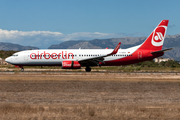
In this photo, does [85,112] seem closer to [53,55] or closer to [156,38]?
[53,55]

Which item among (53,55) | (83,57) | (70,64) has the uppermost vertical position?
(53,55)

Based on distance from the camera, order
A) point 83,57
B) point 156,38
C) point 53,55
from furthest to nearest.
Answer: point 156,38, point 83,57, point 53,55

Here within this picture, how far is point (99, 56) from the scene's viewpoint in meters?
38.9

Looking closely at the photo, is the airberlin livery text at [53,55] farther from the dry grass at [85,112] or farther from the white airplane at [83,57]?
the dry grass at [85,112]

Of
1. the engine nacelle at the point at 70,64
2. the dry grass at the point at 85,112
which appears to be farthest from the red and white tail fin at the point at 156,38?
the dry grass at the point at 85,112

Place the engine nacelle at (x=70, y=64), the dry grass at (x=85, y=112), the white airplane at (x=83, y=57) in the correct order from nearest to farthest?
the dry grass at (x=85, y=112)
the engine nacelle at (x=70, y=64)
the white airplane at (x=83, y=57)

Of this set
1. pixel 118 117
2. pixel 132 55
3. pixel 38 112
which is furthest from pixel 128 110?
pixel 132 55

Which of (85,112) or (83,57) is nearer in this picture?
(85,112)

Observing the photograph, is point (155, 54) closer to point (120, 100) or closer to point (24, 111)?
point (120, 100)

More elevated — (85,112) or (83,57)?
(83,57)

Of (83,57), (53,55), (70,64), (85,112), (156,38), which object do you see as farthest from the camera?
(156,38)

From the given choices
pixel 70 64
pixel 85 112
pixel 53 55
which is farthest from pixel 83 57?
pixel 85 112

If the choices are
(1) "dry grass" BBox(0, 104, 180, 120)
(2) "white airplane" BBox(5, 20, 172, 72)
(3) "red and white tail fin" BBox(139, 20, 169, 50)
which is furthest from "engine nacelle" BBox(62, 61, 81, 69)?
(1) "dry grass" BBox(0, 104, 180, 120)

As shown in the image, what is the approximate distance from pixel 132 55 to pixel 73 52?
8.89 m
